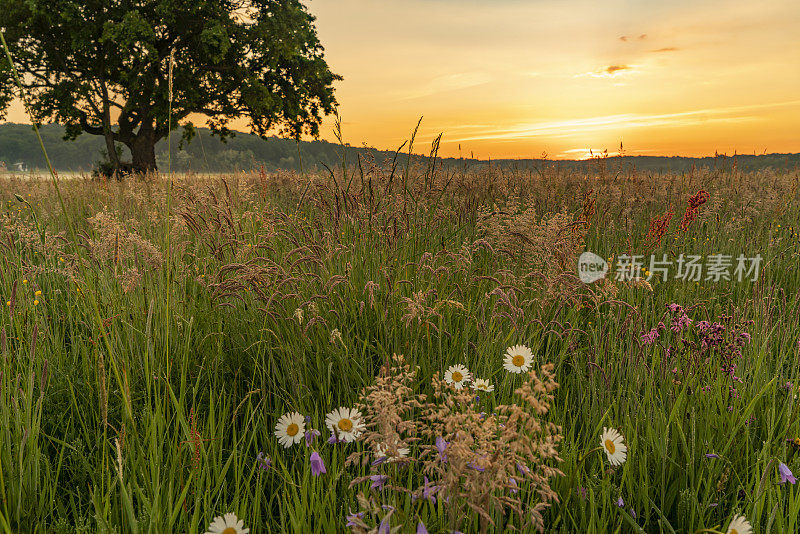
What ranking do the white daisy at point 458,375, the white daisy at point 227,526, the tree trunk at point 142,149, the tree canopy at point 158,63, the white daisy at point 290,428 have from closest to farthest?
the white daisy at point 227,526, the white daisy at point 290,428, the white daisy at point 458,375, the tree canopy at point 158,63, the tree trunk at point 142,149

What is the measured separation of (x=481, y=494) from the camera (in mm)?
913

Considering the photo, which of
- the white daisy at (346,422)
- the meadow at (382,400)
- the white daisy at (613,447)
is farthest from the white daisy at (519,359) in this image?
the white daisy at (346,422)

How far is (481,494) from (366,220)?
223 cm

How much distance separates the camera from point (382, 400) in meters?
0.99

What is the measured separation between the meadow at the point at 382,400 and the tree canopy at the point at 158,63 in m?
Answer: 18.7

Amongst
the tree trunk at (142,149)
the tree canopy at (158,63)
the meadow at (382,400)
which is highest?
the tree canopy at (158,63)

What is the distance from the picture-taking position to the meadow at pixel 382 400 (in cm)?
123

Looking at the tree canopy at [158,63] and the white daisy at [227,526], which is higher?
the tree canopy at [158,63]

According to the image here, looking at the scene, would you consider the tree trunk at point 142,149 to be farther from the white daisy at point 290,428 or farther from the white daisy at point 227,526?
the white daisy at point 227,526

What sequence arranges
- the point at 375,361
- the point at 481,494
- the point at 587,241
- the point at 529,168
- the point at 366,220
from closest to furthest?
1. the point at 481,494
2. the point at 375,361
3. the point at 366,220
4. the point at 587,241
5. the point at 529,168

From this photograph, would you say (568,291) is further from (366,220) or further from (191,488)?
(191,488)

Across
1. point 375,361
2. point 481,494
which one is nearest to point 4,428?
point 375,361

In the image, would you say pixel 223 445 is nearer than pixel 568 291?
Yes

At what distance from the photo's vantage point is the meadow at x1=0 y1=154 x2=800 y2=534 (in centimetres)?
123
